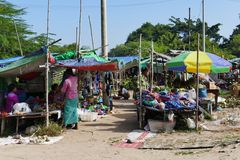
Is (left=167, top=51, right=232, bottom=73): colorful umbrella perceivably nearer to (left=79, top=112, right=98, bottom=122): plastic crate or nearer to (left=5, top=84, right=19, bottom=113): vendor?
(left=79, top=112, right=98, bottom=122): plastic crate

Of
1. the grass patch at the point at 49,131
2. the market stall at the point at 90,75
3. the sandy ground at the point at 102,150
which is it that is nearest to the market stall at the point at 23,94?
the grass patch at the point at 49,131

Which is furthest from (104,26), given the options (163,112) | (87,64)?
(163,112)

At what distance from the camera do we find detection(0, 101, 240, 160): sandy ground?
321 inches

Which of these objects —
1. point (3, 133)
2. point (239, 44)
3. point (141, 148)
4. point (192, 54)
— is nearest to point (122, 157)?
point (141, 148)

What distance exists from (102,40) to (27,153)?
8.01 m

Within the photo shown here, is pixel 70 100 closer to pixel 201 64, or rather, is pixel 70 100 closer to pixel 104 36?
pixel 201 64

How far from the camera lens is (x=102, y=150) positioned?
9109mm

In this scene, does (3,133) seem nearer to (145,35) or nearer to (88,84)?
(88,84)

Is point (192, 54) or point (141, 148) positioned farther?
point (192, 54)

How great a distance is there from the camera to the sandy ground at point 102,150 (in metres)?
8.15

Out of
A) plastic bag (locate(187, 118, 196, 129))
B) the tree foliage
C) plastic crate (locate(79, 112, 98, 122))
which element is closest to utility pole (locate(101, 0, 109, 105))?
plastic crate (locate(79, 112, 98, 122))

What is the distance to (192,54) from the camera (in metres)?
13.2

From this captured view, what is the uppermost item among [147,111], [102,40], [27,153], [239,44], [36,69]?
[239,44]

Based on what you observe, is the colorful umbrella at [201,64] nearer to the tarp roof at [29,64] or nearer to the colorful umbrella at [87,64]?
the colorful umbrella at [87,64]
